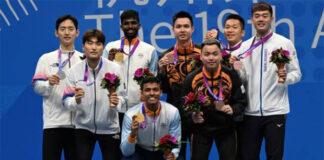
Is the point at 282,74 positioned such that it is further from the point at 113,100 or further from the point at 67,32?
the point at 67,32

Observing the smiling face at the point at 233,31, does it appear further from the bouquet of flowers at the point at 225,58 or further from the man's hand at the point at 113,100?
the man's hand at the point at 113,100

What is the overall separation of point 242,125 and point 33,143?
309 centimetres

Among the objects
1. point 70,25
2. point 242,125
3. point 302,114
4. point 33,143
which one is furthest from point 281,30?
point 33,143

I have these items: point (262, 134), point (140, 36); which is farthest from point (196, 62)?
point (140, 36)

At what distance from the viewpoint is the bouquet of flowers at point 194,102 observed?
23.6 feet

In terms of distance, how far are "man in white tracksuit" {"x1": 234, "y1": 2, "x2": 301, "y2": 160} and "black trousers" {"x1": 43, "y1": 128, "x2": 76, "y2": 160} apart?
168 centimetres

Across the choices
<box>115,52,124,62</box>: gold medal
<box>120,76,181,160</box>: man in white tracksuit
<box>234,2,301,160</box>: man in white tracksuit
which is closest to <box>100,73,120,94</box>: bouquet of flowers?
<box>120,76,181,160</box>: man in white tracksuit

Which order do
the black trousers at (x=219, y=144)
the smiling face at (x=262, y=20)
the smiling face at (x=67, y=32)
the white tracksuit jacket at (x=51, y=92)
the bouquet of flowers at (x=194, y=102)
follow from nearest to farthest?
1. the bouquet of flowers at (x=194, y=102)
2. the black trousers at (x=219, y=144)
3. the smiling face at (x=262, y=20)
4. the white tracksuit jacket at (x=51, y=92)
5. the smiling face at (x=67, y=32)

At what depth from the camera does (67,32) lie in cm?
795

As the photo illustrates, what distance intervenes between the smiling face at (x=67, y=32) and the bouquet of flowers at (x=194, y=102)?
146 centimetres

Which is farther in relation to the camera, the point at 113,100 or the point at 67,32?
the point at 67,32

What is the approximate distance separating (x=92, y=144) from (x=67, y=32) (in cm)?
116

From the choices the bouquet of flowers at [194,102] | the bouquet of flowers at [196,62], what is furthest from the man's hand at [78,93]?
the bouquet of flowers at [196,62]

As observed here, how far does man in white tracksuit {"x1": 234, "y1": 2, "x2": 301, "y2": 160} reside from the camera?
24.8 ft
